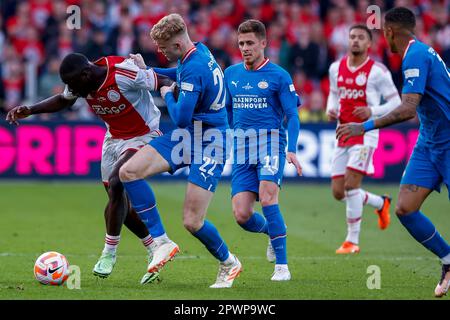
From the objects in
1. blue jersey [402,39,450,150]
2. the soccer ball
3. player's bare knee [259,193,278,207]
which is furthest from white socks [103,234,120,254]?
blue jersey [402,39,450,150]

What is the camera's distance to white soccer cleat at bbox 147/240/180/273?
27.1 feet

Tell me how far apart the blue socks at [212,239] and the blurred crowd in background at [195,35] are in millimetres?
10940

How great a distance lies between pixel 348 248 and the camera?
37.0 ft

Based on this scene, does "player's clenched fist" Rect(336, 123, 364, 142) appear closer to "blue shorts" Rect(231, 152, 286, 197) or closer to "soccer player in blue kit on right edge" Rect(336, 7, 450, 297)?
"soccer player in blue kit on right edge" Rect(336, 7, 450, 297)

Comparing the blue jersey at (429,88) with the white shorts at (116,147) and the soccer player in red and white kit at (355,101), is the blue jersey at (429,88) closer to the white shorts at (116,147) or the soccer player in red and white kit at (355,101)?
the white shorts at (116,147)

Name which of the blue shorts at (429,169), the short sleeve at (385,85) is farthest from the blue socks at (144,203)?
the short sleeve at (385,85)

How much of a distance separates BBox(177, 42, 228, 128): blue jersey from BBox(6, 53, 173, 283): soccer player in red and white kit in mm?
457

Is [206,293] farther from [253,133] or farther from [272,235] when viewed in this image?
[253,133]

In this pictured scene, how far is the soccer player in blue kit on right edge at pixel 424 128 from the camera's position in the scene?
780 cm

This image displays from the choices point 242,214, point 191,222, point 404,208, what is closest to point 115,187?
point 191,222

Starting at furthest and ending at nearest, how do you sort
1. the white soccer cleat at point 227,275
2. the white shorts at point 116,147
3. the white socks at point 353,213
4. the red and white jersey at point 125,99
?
the white socks at point 353,213 < the white shorts at point 116,147 < the red and white jersey at point 125,99 < the white soccer cleat at point 227,275

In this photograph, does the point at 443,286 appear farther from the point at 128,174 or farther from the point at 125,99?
the point at 125,99

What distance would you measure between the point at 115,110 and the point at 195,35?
11944mm
